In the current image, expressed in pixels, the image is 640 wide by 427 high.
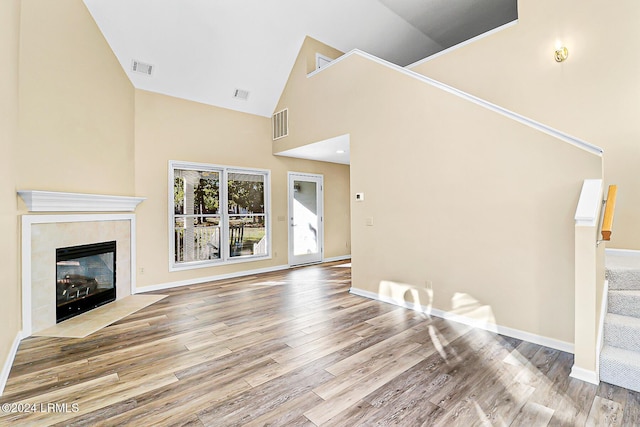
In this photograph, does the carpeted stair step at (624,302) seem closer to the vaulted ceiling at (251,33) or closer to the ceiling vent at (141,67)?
the vaulted ceiling at (251,33)

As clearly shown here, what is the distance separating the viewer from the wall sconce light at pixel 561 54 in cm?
352

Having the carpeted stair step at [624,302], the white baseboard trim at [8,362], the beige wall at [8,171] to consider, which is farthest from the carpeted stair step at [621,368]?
the beige wall at [8,171]

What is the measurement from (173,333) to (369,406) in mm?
2302

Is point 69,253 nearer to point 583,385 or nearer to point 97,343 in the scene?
point 97,343

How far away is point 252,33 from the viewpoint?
5.11 metres

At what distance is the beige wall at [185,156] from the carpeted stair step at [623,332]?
5.38m

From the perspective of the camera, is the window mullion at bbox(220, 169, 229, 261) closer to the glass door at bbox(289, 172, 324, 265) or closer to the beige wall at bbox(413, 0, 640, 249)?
the glass door at bbox(289, 172, 324, 265)

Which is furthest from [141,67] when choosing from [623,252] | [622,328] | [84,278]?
[623,252]

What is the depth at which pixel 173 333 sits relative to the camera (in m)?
3.37

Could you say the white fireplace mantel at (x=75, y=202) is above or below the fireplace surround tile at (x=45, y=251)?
above

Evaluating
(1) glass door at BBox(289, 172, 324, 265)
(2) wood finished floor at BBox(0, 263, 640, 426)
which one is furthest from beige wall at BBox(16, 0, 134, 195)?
(1) glass door at BBox(289, 172, 324, 265)

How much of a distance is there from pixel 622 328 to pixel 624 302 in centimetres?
35

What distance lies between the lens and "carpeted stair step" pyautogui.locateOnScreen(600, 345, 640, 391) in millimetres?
2232

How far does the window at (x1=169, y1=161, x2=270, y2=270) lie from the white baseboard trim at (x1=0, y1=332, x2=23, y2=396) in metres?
2.42
